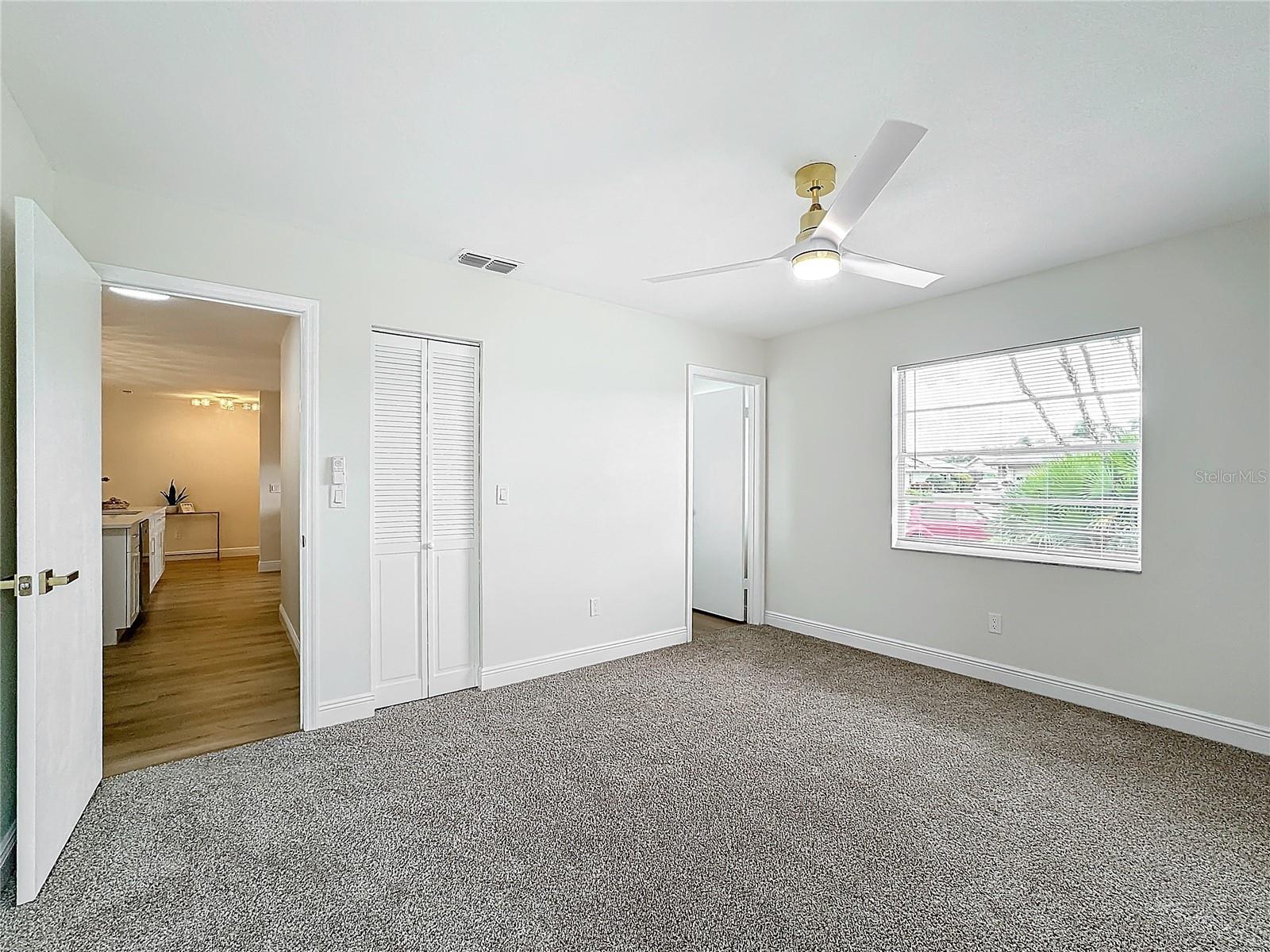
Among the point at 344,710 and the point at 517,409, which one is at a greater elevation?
the point at 517,409

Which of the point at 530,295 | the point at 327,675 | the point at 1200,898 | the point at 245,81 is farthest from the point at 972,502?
the point at 245,81

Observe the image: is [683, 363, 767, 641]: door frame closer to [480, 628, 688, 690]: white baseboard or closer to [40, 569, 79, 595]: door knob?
[480, 628, 688, 690]: white baseboard

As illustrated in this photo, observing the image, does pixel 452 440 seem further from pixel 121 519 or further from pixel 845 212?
pixel 121 519

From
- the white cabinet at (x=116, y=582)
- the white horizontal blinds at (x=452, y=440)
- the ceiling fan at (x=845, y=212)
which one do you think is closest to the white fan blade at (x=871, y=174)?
the ceiling fan at (x=845, y=212)

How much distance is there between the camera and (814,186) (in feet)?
7.89

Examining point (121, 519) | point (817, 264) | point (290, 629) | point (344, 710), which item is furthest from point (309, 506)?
point (121, 519)

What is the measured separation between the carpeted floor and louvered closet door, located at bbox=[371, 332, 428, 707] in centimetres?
25

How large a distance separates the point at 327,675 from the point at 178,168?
7.71ft

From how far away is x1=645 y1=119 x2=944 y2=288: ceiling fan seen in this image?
Result: 1701 millimetres

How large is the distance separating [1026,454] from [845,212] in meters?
2.42

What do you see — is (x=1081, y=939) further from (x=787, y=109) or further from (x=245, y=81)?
(x=245, y=81)

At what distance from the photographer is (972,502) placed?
396 cm

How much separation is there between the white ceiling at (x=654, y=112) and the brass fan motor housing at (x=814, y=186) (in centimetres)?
5

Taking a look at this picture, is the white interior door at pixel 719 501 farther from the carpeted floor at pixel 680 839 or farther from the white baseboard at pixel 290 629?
the white baseboard at pixel 290 629
